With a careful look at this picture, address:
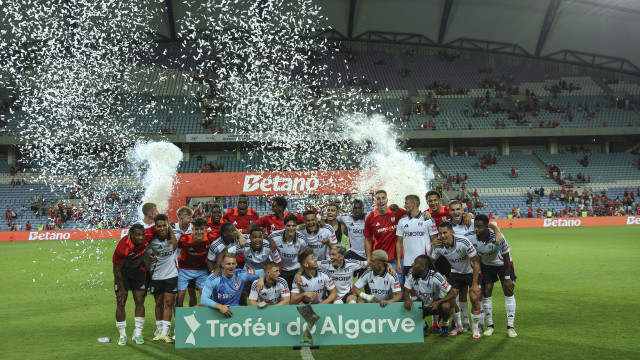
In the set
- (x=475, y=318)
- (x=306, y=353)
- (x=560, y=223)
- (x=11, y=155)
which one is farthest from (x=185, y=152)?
(x=475, y=318)

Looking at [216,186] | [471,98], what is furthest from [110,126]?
[471,98]

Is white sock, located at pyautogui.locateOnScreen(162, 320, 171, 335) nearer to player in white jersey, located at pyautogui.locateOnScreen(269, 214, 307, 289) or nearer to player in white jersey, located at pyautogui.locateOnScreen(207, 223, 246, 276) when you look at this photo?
player in white jersey, located at pyautogui.locateOnScreen(207, 223, 246, 276)

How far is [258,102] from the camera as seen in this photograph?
5025 cm

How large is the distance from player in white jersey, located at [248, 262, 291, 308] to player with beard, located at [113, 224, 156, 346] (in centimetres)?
177

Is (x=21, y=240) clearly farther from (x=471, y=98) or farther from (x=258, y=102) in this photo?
(x=471, y=98)

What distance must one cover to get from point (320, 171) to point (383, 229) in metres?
15.1

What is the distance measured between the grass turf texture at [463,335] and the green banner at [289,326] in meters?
0.58

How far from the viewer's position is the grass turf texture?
7.63 m

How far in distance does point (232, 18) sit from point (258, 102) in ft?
26.5

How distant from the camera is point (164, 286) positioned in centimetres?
838

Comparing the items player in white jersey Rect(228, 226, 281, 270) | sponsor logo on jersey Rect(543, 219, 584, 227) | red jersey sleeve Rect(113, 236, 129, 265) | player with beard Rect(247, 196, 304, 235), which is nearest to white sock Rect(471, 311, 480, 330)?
player in white jersey Rect(228, 226, 281, 270)

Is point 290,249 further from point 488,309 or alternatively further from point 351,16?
point 351,16

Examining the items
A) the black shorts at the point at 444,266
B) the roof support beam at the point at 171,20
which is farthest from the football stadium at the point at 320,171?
the roof support beam at the point at 171,20

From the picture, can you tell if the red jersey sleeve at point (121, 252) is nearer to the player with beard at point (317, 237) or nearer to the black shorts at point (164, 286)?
the black shorts at point (164, 286)
